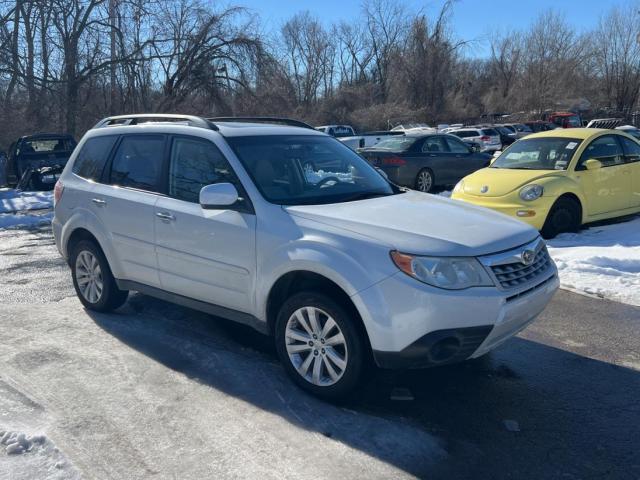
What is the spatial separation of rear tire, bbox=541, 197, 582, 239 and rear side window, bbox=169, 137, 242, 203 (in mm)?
5645

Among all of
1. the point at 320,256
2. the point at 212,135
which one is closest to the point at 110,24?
the point at 212,135

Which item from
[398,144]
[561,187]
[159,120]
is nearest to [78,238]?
[159,120]

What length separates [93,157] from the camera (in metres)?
5.79

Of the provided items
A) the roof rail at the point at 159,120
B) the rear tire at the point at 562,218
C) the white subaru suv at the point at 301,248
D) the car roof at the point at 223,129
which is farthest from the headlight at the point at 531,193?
the roof rail at the point at 159,120

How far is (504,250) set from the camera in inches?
149

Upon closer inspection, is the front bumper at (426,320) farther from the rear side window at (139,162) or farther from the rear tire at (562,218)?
the rear tire at (562,218)

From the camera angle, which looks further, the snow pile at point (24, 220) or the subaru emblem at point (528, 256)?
the snow pile at point (24, 220)

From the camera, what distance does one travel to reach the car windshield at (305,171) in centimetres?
445

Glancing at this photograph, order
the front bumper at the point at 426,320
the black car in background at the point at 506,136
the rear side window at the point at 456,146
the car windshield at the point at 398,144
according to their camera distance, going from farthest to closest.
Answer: the black car in background at the point at 506,136 < the rear side window at the point at 456,146 < the car windshield at the point at 398,144 < the front bumper at the point at 426,320

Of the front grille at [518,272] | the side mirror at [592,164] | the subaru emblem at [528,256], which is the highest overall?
the side mirror at [592,164]

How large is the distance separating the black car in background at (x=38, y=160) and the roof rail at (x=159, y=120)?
11.5m

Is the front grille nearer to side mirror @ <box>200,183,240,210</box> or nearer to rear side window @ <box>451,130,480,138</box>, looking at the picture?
side mirror @ <box>200,183,240,210</box>

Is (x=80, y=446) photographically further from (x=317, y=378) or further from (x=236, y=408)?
(x=317, y=378)

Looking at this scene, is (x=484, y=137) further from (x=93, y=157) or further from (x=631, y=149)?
(x=93, y=157)
